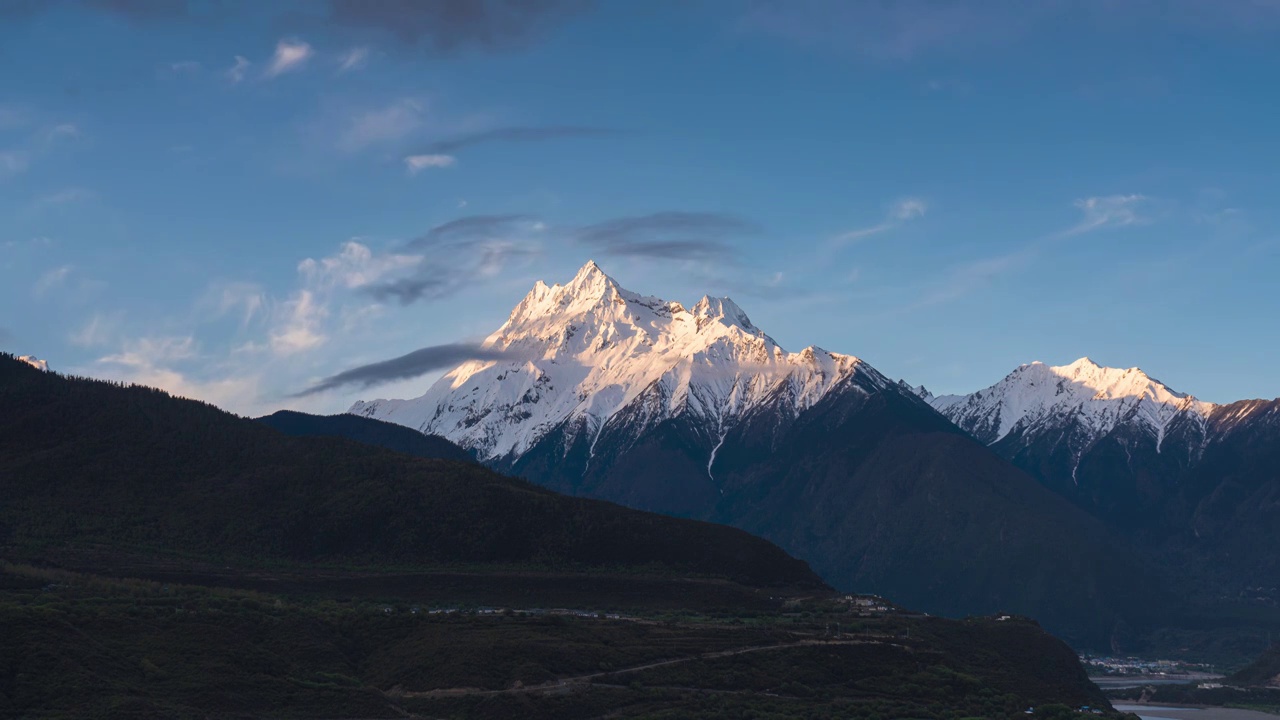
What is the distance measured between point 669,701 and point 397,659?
32687mm

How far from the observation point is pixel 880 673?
655ft

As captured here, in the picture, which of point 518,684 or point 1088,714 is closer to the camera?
point 518,684

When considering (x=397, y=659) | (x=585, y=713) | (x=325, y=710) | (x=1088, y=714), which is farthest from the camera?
(x=1088, y=714)

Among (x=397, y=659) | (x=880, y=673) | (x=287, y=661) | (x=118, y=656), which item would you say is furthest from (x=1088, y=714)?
(x=118, y=656)

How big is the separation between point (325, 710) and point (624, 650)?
149 feet

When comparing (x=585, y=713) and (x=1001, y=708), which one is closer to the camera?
(x=585, y=713)

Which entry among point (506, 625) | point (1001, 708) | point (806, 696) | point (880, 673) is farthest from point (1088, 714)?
point (506, 625)

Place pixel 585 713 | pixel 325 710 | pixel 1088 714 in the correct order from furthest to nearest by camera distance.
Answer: pixel 1088 714 → pixel 585 713 → pixel 325 710

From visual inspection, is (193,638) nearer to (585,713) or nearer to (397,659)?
(397,659)

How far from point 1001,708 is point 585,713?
5685 cm

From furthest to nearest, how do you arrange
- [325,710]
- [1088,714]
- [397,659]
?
[1088,714], [397,659], [325,710]

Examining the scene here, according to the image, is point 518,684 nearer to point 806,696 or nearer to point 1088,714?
point 806,696

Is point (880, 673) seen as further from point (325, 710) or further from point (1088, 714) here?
point (325, 710)

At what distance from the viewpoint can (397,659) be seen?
183 m
